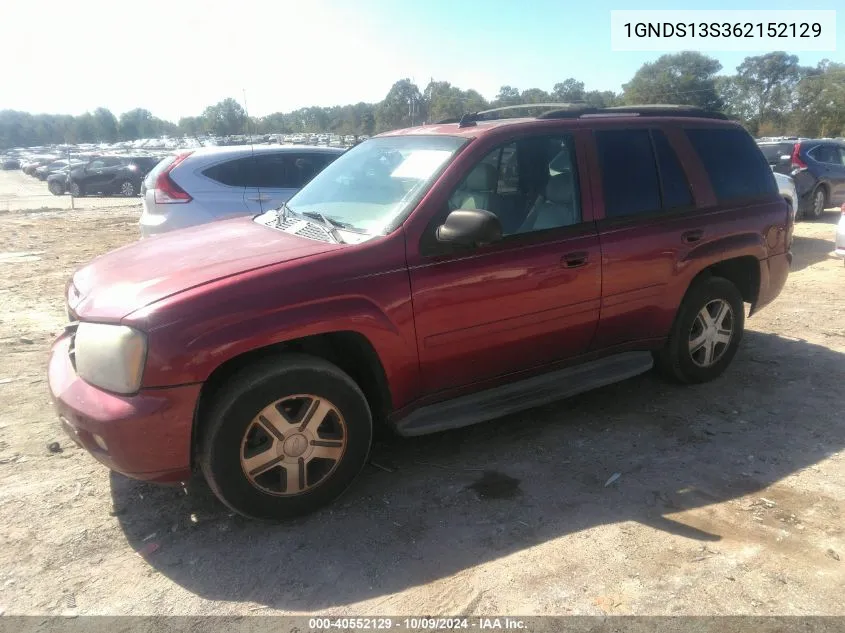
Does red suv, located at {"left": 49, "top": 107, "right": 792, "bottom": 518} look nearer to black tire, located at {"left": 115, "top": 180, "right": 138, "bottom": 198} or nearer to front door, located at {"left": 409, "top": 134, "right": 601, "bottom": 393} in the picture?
front door, located at {"left": 409, "top": 134, "right": 601, "bottom": 393}

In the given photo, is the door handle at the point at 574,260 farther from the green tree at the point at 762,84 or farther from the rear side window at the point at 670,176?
the green tree at the point at 762,84

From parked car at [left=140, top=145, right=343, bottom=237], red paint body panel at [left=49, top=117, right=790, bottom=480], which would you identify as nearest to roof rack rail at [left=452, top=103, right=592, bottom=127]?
red paint body panel at [left=49, top=117, right=790, bottom=480]

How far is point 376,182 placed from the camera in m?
3.71

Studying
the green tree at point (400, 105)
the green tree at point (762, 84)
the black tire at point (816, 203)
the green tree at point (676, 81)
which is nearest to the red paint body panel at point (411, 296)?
the black tire at point (816, 203)

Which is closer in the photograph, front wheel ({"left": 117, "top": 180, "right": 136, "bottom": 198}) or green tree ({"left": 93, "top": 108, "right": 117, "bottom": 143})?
front wheel ({"left": 117, "top": 180, "right": 136, "bottom": 198})

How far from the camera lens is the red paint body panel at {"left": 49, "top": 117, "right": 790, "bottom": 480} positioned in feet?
8.81

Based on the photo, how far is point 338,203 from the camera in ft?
12.3

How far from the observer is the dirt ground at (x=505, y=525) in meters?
2.55

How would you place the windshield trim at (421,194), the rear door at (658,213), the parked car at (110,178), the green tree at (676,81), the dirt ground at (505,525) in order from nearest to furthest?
the dirt ground at (505,525) → the windshield trim at (421,194) → the rear door at (658,213) → the parked car at (110,178) → the green tree at (676,81)

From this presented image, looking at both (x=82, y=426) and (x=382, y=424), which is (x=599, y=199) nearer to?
(x=382, y=424)

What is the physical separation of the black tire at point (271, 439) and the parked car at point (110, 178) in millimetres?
25489

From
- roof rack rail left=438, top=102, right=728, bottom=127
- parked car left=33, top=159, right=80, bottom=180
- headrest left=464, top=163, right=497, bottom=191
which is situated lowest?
headrest left=464, top=163, right=497, bottom=191

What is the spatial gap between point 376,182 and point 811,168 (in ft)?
40.1

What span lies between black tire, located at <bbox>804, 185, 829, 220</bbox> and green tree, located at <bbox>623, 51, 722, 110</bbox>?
1459 inches
